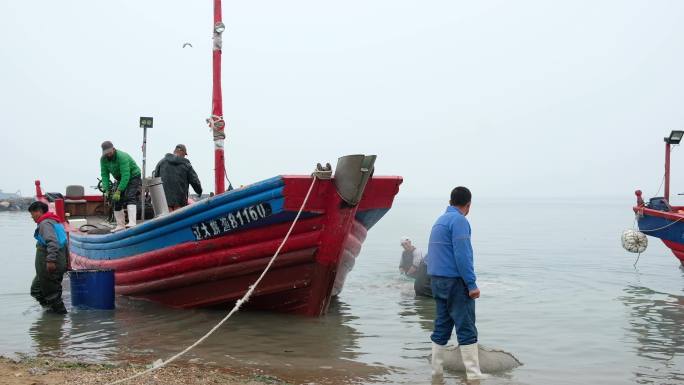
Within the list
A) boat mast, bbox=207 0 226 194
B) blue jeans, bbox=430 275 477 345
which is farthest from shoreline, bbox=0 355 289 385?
boat mast, bbox=207 0 226 194

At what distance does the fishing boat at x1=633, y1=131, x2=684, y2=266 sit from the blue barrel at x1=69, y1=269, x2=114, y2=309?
1225 cm

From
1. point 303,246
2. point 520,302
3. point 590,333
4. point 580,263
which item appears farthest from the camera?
point 580,263

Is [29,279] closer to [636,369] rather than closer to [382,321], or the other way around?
[382,321]

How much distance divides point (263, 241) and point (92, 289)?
296 cm

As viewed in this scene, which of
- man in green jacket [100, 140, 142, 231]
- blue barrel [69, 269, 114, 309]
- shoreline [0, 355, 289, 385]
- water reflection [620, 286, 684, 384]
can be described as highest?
man in green jacket [100, 140, 142, 231]

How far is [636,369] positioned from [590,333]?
1962 millimetres

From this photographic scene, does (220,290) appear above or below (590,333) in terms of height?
above

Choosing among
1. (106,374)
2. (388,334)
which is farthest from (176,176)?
(106,374)

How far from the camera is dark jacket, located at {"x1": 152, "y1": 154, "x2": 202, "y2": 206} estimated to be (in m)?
10.7

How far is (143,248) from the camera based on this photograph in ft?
31.7

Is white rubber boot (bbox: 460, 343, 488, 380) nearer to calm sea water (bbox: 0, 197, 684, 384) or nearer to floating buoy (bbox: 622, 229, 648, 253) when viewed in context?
calm sea water (bbox: 0, 197, 684, 384)

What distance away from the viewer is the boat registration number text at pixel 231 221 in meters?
8.45

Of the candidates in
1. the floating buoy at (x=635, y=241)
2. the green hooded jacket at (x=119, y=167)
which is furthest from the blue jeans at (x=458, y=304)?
the floating buoy at (x=635, y=241)

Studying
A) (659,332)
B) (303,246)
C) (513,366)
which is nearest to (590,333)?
(659,332)
